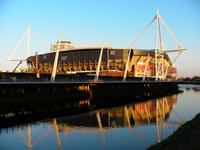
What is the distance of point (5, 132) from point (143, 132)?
14323 mm

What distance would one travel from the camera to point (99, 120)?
42.3 metres

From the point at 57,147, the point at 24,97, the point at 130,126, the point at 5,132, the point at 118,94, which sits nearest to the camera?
the point at 57,147

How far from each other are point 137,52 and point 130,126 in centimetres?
12013

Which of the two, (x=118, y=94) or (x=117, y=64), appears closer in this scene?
(x=118, y=94)

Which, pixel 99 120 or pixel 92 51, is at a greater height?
pixel 92 51

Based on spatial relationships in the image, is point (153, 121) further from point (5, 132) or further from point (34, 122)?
point (5, 132)

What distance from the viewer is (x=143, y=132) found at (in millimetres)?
33062

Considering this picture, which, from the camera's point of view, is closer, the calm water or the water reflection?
the calm water

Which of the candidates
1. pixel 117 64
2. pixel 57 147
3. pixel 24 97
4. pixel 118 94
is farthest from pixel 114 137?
pixel 117 64

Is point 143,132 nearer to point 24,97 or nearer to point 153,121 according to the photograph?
point 153,121

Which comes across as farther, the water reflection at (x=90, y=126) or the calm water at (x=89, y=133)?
the water reflection at (x=90, y=126)

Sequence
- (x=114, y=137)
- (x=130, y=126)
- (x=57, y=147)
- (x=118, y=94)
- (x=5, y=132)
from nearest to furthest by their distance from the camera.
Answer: (x=57, y=147) < (x=114, y=137) < (x=5, y=132) < (x=130, y=126) < (x=118, y=94)

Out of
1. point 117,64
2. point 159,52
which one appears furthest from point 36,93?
point 117,64

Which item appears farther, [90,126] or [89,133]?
[90,126]
